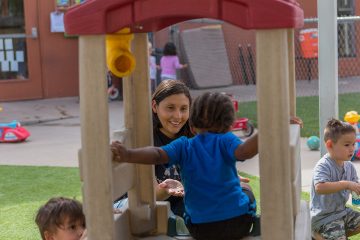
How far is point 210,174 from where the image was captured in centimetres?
299

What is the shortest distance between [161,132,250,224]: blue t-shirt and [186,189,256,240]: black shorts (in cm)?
2

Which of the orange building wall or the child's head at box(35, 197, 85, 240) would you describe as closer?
the child's head at box(35, 197, 85, 240)

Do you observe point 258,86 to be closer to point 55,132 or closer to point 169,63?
point 55,132

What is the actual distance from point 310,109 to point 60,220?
336 inches

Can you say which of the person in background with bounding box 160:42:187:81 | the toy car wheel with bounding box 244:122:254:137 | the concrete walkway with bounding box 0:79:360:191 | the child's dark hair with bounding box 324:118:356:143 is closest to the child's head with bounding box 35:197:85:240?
the child's dark hair with bounding box 324:118:356:143

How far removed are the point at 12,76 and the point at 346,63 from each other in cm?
727

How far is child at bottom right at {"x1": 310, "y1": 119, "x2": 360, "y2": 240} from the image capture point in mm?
4117

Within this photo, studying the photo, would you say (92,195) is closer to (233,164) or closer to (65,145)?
(233,164)

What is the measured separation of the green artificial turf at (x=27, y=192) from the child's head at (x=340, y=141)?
2.11 meters

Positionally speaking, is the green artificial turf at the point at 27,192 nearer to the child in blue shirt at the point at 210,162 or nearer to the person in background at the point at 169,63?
the child in blue shirt at the point at 210,162

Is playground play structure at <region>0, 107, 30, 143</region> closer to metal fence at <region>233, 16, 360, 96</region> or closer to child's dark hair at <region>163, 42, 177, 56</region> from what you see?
child's dark hair at <region>163, 42, 177, 56</region>

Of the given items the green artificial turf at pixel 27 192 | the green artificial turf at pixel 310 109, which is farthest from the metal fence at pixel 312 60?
the green artificial turf at pixel 27 192

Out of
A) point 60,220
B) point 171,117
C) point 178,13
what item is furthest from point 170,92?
point 178,13

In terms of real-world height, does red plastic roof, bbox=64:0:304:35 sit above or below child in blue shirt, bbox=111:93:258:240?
above
